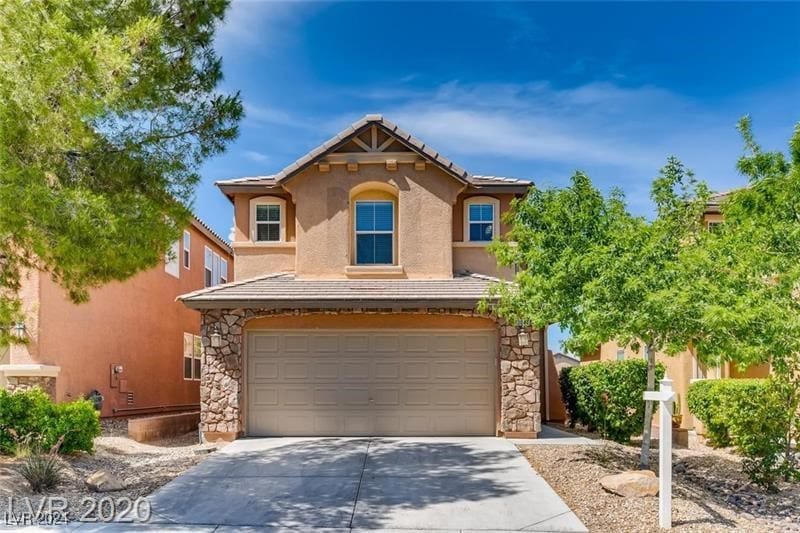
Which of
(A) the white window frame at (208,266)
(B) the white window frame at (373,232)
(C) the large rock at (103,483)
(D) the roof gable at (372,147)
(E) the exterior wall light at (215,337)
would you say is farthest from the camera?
(A) the white window frame at (208,266)

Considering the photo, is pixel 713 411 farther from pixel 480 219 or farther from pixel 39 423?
pixel 39 423

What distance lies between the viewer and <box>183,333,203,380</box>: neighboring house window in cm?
2358

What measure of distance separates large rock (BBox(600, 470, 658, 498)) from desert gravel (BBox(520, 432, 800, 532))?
11cm

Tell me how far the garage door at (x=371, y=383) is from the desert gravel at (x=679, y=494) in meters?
2.09

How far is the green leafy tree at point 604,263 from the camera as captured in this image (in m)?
9.16

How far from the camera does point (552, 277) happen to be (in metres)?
9.84

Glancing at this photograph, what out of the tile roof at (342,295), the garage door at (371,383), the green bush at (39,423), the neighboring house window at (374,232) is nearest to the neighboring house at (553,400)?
the garage door at (371,383)

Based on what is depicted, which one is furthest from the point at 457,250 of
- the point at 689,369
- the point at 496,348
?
the point at 689,369

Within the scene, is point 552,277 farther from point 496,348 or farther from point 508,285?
point 496,348

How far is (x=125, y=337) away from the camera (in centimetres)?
1881

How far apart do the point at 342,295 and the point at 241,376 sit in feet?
9.44

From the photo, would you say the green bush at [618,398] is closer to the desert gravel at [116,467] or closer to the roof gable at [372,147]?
the roof gable at [372,147]

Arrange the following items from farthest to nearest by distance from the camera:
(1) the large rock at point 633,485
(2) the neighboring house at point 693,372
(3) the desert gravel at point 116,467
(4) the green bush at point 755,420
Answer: (2) the neighboring house at point 693,372, (4) the green bush at point 755,420, (3) the desert gravel at point 116,467, (1) the large rock at point 633,485

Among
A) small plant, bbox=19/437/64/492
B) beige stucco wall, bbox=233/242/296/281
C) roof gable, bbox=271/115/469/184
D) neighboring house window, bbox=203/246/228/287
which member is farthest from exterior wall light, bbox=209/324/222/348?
neighboring house window, bbox=203/246/228/287
